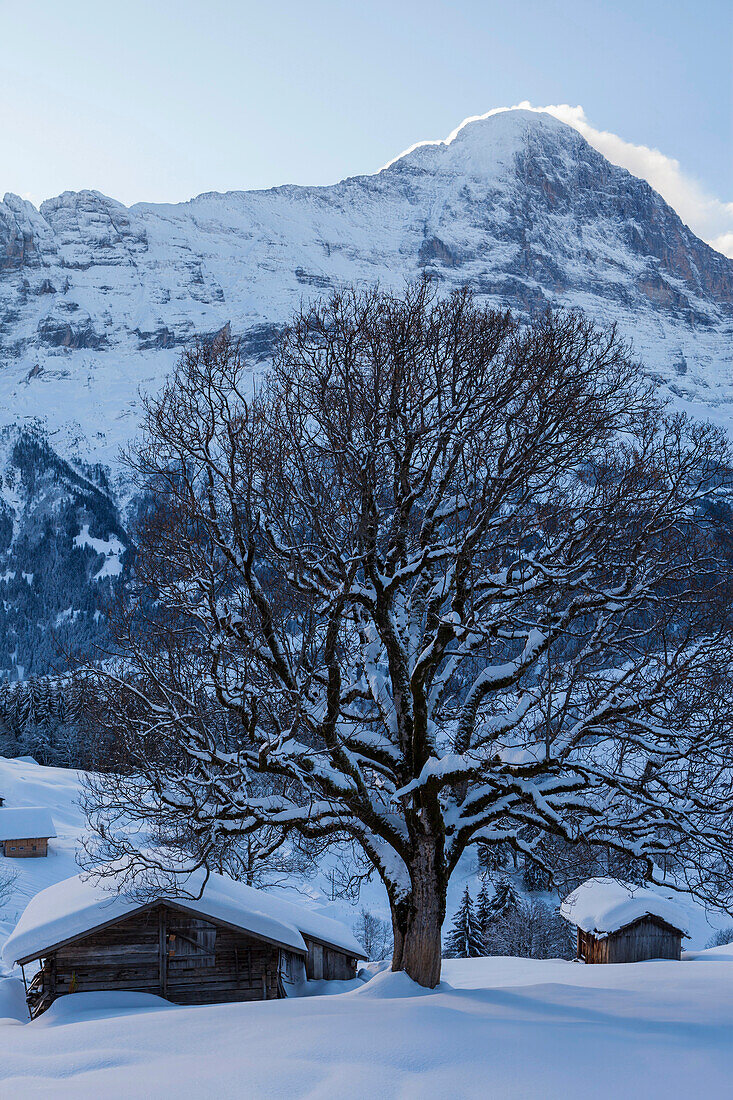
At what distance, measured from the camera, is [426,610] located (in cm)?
1005

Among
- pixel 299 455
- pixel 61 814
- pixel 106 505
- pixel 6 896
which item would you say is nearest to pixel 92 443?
pixel 106 505

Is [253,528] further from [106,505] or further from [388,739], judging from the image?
[106,505]

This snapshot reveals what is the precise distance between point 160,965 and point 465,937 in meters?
24.0

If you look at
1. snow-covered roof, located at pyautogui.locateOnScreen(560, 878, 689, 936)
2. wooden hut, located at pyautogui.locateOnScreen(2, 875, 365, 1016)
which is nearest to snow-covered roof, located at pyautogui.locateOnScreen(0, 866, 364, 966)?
wooden hut, located at pyautogui.locateOnScreen(2, 875, 365, 1016)

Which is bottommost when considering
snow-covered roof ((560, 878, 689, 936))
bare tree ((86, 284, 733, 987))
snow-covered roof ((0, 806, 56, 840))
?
snow-covered roof ((0, 806, 56, 840))

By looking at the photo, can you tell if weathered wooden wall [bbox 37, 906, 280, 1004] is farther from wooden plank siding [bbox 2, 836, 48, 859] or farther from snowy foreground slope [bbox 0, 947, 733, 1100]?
wooden plank siding [bbox 2, 836, 48, 859]

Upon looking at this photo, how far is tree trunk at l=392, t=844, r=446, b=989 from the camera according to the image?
29.8ft

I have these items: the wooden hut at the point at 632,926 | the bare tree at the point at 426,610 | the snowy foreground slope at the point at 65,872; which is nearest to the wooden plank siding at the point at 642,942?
the wooden hut at the point at 632,926

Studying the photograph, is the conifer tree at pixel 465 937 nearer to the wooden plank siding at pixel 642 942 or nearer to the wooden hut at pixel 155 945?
the wooden plank siding at pixel 642 942

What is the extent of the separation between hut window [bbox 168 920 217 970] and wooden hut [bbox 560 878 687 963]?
546 inches

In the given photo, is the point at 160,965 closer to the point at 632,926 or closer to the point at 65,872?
the point at 632,926

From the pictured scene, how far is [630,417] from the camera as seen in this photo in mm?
10953

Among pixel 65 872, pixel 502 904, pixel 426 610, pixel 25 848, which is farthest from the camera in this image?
pixel 25 848

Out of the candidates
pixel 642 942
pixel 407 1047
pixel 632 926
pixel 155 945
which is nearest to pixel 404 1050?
pixel 407 1047
